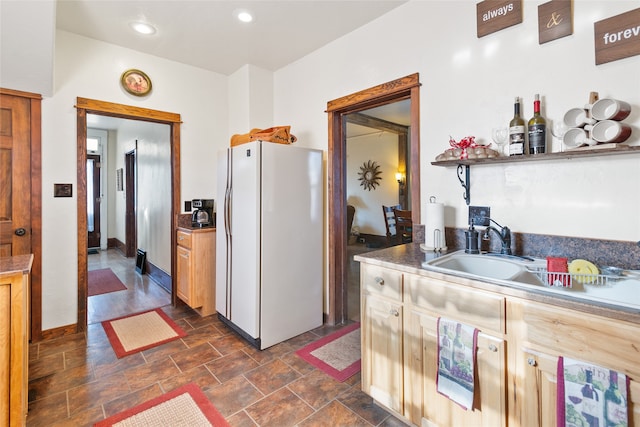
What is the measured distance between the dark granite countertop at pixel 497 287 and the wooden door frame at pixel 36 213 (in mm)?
2781

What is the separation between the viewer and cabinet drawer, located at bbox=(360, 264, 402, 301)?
1.65 metres

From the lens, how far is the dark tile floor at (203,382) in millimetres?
1775

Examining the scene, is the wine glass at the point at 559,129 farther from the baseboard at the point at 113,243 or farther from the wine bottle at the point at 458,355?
the baseboard at the point at 113,243

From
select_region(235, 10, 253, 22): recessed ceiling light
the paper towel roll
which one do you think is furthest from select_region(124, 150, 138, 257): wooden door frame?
the paper towel roll

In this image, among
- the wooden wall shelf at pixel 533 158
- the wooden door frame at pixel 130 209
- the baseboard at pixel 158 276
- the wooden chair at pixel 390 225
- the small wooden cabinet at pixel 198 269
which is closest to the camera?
the wooden wall shelf at pixel 533 158

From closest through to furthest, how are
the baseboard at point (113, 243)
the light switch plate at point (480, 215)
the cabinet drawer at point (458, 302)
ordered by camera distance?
the cabinet drawer at point (458, 302)
the light switch plate at point (480, 215)
the baseboard at point (113, 243)

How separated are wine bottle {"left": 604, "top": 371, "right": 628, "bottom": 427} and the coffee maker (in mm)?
3238

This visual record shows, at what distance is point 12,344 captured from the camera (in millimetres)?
1460

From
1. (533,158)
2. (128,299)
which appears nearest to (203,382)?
(128,299)

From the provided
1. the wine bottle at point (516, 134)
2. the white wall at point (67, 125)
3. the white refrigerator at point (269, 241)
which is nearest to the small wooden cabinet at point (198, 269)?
the white refrigerator at point (269, 241)

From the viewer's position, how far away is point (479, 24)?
6.36 ft

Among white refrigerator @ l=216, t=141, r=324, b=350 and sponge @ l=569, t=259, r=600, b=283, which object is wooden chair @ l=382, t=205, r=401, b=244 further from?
sponge @ l=569, t=259, r=600, b=283

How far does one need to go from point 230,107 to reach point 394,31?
2.13m

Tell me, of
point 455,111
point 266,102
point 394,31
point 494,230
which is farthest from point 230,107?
point 494,230
